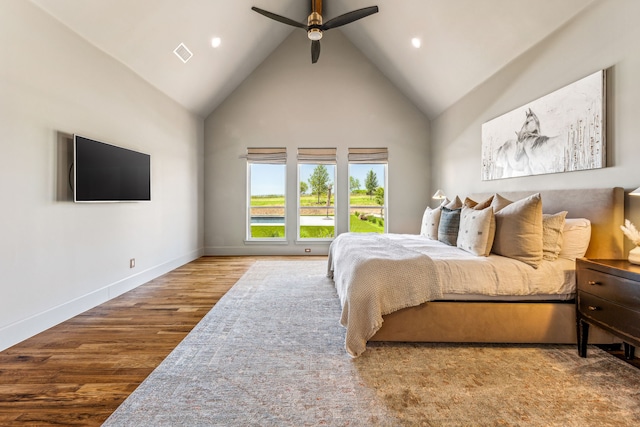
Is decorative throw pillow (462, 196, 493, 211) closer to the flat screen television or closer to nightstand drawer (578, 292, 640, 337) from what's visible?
nightstand drawer (578, 292, 640, 337)

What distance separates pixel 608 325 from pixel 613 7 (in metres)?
2.30

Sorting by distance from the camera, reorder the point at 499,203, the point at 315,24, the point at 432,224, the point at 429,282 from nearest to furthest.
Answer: the point at 429,282
the point at 499,203
the point at 315,24
the point at 432,224

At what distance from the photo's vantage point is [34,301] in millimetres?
2574

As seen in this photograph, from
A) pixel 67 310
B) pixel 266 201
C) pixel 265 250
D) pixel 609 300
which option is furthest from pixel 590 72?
pixel 265 250

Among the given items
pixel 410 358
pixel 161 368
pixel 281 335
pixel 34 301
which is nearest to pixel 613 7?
pixel 410 358

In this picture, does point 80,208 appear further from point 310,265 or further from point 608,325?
point 608,325

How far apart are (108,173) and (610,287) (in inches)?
170

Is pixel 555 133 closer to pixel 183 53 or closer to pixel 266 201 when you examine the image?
pixel 183 53

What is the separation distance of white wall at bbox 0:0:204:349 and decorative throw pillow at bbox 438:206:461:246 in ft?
11.9

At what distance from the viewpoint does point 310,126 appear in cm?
609

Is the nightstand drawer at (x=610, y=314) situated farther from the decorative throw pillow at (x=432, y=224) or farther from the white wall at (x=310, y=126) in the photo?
the white wall at (x=310, y=126)

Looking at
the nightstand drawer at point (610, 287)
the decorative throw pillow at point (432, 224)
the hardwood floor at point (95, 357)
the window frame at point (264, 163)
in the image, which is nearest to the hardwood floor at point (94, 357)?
the hardwood floor at point (95, 357)

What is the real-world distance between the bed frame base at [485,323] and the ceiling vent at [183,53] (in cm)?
400

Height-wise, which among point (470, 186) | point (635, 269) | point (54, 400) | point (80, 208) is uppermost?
point (470, 186)
